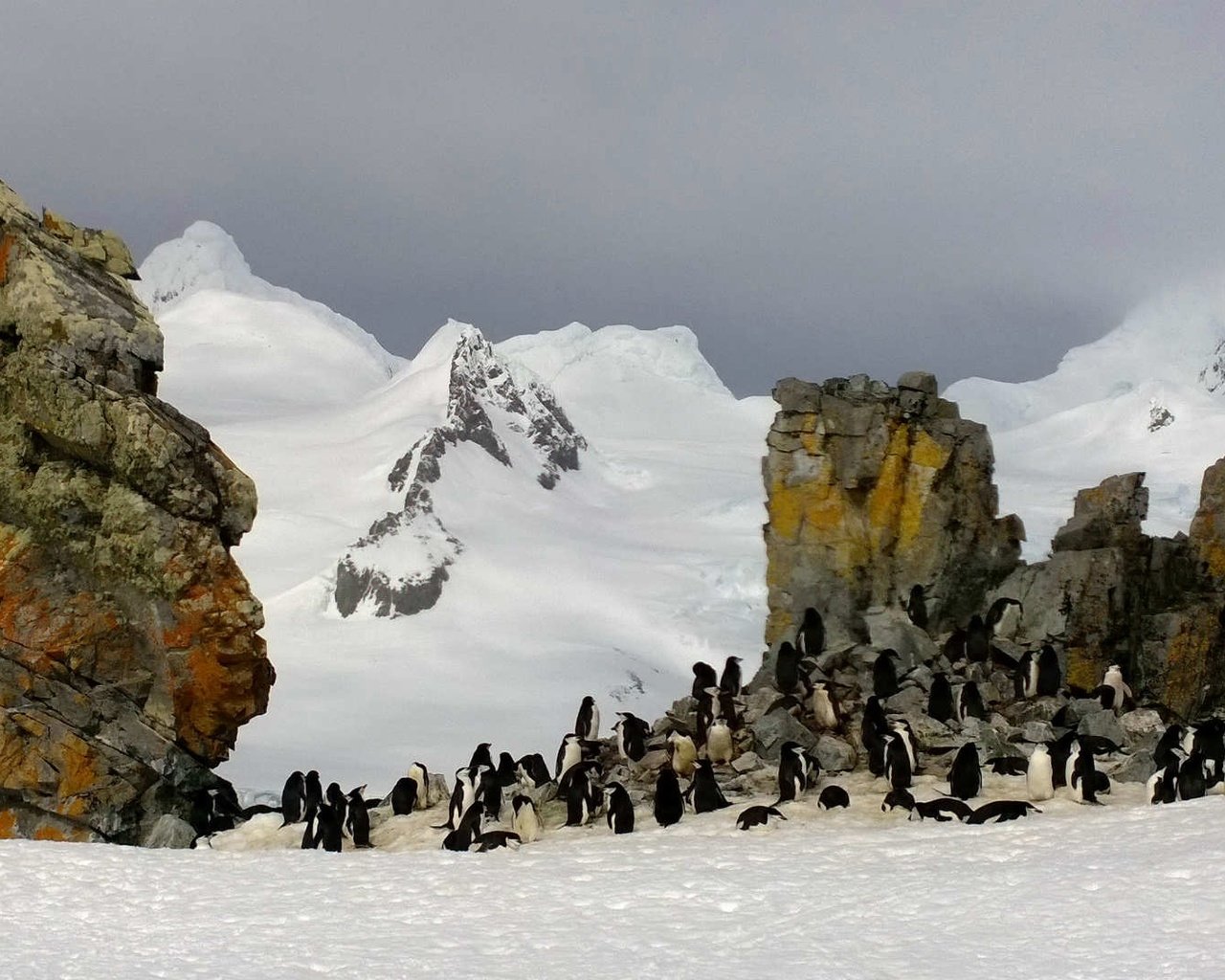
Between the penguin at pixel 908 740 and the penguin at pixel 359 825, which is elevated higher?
the penguin at pixel 908 740

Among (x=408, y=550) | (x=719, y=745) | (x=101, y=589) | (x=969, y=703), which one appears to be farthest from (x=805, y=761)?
(x=408, y=550)

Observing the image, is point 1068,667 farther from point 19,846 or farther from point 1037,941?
point 19,846

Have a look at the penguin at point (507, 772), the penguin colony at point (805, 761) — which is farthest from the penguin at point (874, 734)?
the penguin at point (507, 772)


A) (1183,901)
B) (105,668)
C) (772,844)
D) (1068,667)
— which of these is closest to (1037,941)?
(1183,901)

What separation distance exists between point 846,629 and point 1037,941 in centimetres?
2011

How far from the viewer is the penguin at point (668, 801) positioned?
2064 centimetres

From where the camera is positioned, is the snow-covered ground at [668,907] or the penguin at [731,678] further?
the penguin at [731,678]

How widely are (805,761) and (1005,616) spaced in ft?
39.8

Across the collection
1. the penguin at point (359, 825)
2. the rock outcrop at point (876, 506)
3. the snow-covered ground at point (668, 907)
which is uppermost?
the rock outcrop at point (876, 506)

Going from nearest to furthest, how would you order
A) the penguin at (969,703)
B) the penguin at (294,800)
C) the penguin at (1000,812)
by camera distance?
the penguin at (1000,812) → the penguin at (294,800) → the penguin at (969,703)

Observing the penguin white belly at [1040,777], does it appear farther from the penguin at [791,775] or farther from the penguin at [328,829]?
the penguin at [328,829]

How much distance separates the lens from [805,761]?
2186cm

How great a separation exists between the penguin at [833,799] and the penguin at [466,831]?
504 cm

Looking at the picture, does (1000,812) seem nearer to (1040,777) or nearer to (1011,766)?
(1040,777)
